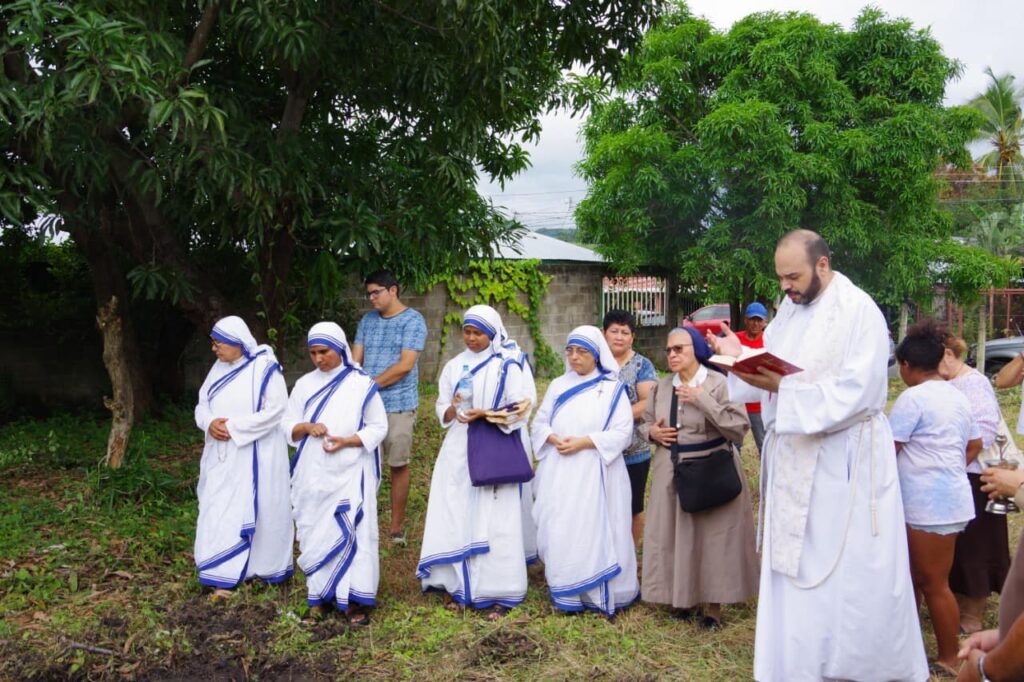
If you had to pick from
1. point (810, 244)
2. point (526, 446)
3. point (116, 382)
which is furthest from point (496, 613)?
point (116, 382)

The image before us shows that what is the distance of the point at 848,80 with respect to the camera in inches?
585

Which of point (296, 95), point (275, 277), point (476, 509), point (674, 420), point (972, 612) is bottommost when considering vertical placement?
point (972, 612)

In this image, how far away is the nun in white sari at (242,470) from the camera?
5.41 meters

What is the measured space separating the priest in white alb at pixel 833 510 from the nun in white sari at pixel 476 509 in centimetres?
172

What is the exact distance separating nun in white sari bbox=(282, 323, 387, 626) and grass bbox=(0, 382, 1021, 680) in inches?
9.5

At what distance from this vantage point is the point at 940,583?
456cm

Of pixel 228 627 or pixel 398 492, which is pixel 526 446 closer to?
pixel 398 492

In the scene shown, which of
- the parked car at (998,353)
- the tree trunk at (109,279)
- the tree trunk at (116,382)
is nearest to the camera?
the tree trunk at (116,382)

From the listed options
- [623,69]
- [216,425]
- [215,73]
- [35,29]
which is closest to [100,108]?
[35,29]

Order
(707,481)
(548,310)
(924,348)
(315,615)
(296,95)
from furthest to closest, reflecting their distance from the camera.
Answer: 1. (548,310)
2. (296,95)
3. (315,615)
4. (707,481)
5. (924,348)

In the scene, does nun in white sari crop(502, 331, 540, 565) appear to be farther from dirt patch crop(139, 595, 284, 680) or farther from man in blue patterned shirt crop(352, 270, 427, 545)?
dirt patch crop(139, 595, 284, 680)

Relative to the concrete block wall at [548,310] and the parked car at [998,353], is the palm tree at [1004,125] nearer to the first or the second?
the parked car at [998,353]

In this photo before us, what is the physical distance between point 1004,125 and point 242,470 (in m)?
33.6

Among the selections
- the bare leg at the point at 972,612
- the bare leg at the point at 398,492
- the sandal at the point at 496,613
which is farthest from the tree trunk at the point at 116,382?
the bare leg at the point at 972,612
